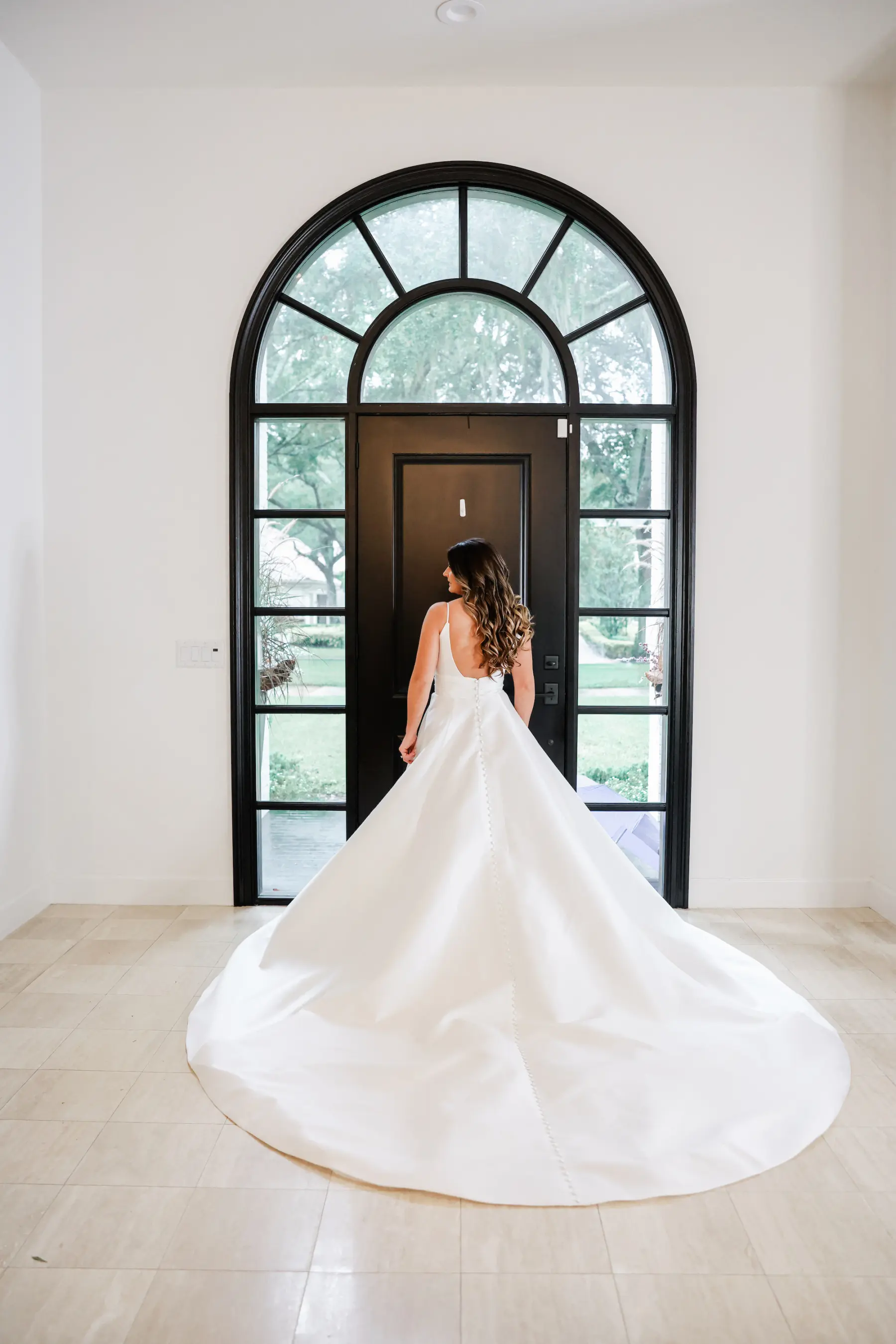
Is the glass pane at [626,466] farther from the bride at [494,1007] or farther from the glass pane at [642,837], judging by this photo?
the glass pane at [642,837]

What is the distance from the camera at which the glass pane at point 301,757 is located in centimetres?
398

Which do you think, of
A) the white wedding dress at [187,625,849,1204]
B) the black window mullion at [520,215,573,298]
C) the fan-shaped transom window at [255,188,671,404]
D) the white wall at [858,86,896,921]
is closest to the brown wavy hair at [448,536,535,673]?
the white wedding dress at [187,625,849,1204]

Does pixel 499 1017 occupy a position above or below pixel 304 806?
below

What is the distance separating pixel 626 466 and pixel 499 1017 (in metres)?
2.49

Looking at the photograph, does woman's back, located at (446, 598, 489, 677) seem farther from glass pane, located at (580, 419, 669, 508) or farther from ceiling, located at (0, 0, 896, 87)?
ceiling, located at (0, 0, 896, 87)

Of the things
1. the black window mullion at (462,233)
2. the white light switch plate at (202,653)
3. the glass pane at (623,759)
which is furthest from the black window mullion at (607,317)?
the white light switch plate at (202,653)

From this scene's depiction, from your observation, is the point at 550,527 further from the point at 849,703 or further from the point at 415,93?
the point at 415,93

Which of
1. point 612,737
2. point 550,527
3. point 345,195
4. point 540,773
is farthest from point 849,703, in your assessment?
point 345,195

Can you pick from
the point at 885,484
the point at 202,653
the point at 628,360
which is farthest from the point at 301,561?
the point at 885,484

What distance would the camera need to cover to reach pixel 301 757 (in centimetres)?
399

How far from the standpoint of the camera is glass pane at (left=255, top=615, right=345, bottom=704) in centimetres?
395

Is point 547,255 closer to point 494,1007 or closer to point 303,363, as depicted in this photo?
point 303,363

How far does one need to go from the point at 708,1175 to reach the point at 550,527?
263 centimetres

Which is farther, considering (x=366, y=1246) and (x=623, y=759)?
(x=623, y=759)
